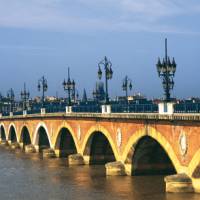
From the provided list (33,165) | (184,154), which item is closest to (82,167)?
(33,165)

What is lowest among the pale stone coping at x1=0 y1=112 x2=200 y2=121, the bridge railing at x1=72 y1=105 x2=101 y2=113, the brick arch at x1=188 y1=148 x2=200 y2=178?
the brick arch at x1=188 y1=148 x2=200 y2=178

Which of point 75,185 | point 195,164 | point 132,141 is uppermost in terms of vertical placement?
point 132,141

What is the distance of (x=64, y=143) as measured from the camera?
6562cm

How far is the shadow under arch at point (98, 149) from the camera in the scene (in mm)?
53875

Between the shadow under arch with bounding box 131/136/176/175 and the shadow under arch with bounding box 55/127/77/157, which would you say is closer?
the shadow under arch with bounding box 131/136/176/175

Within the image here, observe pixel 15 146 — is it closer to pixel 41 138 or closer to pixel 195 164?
pixel 41 138

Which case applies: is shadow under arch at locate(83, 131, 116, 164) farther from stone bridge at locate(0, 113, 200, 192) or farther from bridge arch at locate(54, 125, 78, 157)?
bridge arch at locate(54, 125, 78, 157)

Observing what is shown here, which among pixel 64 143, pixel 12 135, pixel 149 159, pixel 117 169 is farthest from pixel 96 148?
pixel 12 135

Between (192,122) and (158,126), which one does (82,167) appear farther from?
(192,122)

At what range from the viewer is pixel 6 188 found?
42.1 meters

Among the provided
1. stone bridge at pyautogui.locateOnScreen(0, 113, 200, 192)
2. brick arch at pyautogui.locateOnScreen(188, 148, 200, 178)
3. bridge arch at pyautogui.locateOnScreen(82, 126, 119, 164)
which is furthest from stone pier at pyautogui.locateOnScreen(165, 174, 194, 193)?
bridge arch at pyautogui.locateOnScreen(82, 126, 119, 164)

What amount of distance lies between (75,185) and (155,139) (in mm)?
7381

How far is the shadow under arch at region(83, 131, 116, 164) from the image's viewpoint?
53.9m

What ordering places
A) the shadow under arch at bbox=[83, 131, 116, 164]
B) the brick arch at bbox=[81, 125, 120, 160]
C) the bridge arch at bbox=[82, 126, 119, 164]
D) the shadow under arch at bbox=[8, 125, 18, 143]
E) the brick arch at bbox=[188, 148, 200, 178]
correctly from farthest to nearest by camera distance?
the shadow under arch at bbox=[8, 125, 18, 143], the shadow under arch at bbox=[83, 131, 116, 164], the bridge arch at bbox=[82, 126, 119, 164], the brick arch at bbox=[81, 125, 120, 160], the brick arch at bbox=[188, 148, 200, 178]
